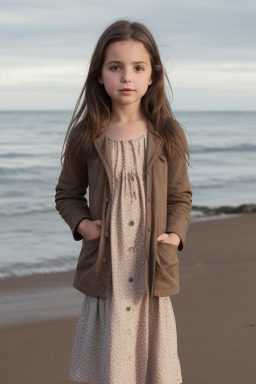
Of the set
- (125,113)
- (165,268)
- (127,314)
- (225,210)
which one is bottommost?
(127,314)

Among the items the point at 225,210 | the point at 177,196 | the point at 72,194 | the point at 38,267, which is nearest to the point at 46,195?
the point at 225,210

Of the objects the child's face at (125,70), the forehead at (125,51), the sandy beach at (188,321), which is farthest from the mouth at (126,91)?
the sandy beach at (188,321)

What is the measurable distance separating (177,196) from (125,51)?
64 cm

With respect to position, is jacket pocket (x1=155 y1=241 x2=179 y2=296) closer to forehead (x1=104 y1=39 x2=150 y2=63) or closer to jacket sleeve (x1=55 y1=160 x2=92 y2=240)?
jacket sleeve (x1=55 y1=160 x2=92 y2=240)

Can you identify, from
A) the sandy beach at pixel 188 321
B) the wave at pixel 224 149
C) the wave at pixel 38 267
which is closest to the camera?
the sandy beach at pixel 188 321

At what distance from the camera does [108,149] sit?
2502 mm

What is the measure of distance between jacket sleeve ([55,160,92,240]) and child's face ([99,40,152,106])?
37 cm

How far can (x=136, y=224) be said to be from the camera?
2469 millimetres

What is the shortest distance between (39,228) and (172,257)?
19.0ft

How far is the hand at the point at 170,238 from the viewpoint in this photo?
251cm

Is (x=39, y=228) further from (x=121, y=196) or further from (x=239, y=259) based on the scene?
(x=121, y=196)

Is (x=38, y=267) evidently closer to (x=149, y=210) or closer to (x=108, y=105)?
(x=108, y=105)

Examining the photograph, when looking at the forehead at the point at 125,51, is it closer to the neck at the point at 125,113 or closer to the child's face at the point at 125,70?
the child's face at the point at 125,70

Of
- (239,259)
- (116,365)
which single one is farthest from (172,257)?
(239,259)
